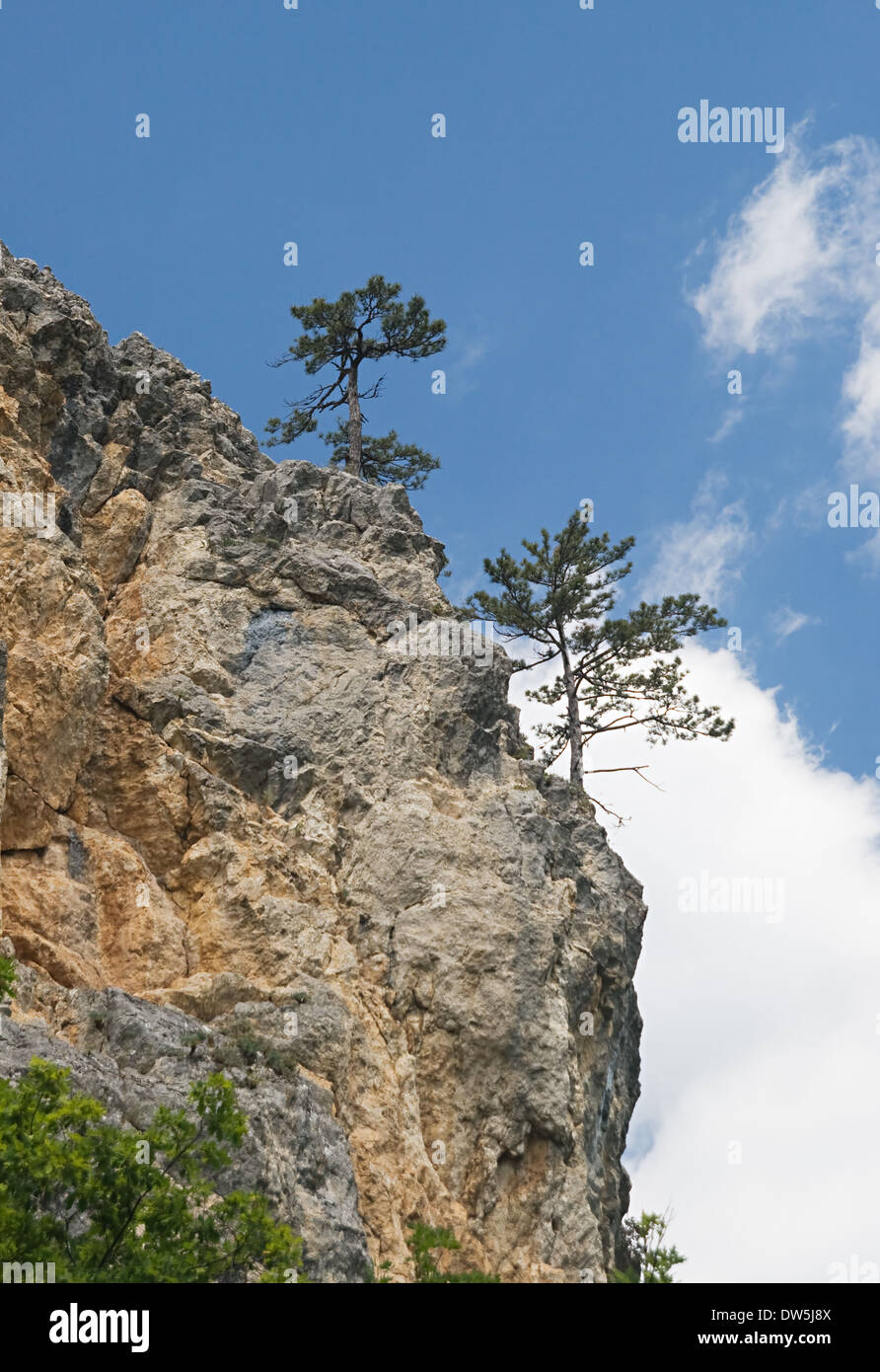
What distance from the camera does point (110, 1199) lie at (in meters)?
13.3

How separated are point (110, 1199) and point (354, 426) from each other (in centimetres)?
3221

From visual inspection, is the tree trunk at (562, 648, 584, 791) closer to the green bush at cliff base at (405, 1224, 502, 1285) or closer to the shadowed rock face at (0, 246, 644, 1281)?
the shadowed rock face at (0, 246, 644, 1281)

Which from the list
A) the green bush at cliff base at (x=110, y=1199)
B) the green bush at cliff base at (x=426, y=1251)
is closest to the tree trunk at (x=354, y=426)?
the green bush at cliff base at (x=426, y=1251)

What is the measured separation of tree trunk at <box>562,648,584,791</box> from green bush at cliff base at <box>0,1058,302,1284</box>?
22.7 meters

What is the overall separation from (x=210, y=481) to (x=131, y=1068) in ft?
52.5

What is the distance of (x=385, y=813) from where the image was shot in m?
25.3

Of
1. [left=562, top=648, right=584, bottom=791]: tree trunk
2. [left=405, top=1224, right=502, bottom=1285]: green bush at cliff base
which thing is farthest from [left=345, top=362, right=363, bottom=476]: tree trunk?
[left=405, top=1224, right=502, bottom=1285]: green bush at cliff base

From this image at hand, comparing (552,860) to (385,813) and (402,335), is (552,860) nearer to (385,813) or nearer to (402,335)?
(385,813)

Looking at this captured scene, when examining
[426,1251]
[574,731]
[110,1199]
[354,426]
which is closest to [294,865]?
[426,1251]

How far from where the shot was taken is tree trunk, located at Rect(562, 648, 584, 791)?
37438 millimetres

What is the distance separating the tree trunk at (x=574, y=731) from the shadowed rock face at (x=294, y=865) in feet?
21.9

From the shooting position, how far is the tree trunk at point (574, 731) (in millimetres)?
37438

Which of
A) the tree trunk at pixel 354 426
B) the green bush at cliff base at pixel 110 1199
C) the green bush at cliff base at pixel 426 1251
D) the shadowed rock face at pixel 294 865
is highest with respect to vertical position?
the tree trunk at pixel 354 426

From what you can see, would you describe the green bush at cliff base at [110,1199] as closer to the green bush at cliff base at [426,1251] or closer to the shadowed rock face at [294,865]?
the shadowed rock face at [294,865]
